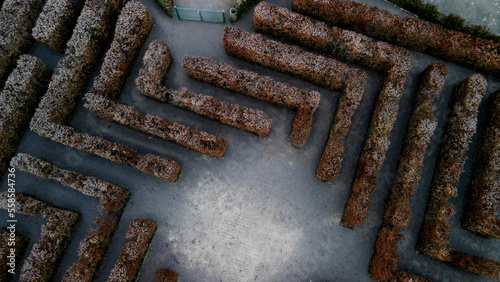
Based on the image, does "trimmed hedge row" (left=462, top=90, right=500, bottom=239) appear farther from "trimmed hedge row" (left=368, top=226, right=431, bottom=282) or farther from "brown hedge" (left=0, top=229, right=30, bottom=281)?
"brown hedge" (left=0, top=229, right=30, bottom=281)

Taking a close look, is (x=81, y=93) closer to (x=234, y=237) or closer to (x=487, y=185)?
(x=234, y=237)

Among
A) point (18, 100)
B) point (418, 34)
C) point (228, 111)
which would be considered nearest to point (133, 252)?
point (228, 111)

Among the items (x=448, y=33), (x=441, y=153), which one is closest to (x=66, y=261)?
(x=441, y=153)

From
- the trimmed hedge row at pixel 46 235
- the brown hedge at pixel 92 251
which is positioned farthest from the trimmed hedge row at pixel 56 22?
the brown hedge at pixel 92 251

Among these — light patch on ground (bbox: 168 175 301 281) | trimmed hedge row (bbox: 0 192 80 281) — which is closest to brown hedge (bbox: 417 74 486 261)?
light patch on ground (bbox: 168 175 301 281)

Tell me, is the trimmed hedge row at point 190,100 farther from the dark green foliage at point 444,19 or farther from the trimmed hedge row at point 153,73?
the dark green foliage at point 444,19

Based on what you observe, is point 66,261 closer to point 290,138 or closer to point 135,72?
point 135,72
